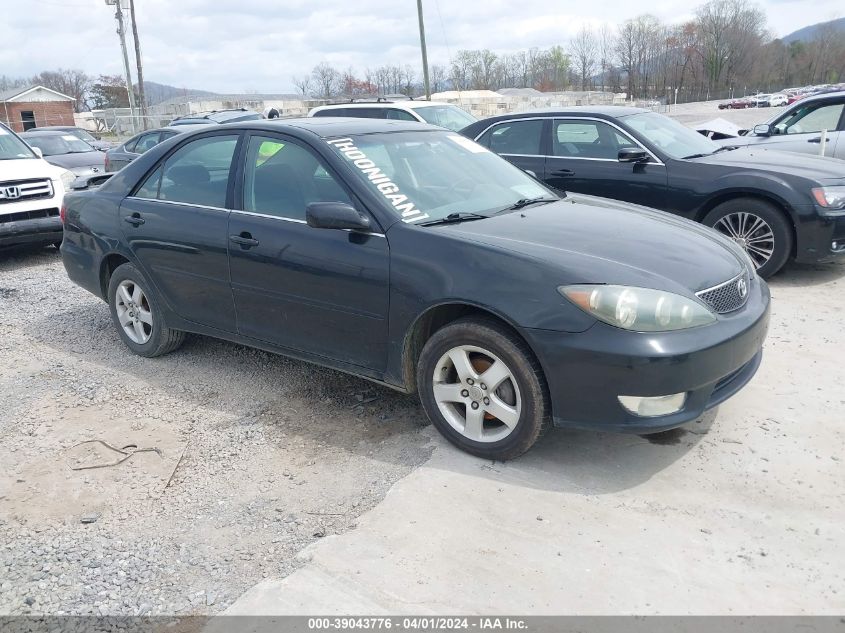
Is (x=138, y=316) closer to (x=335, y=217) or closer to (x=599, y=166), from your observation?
(x=335, y=217)

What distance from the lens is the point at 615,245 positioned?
3.66m

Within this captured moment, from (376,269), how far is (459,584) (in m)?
1.67

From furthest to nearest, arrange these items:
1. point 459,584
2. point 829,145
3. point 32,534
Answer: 1. point 829,145
2. point 32,534
3. point 459,584

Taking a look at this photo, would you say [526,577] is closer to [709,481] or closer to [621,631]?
[621,631]

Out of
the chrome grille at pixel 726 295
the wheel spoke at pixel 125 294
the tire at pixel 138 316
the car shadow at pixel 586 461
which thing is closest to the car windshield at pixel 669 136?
the chrome grille at pixel 726 295

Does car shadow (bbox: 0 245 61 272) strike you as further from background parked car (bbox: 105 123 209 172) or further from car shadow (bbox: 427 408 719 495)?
car shadow (bbox: 427 408 719 495)

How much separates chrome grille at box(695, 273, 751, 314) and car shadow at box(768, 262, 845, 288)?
10.8 ft

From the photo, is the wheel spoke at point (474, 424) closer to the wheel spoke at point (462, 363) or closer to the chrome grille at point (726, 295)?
the wheel spoke at point (462, 363)

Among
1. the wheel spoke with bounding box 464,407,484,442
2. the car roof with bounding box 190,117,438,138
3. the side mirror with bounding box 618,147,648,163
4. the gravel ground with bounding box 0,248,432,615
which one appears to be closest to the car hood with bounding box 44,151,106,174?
the gravel ground with bounding box 0,248,432,615

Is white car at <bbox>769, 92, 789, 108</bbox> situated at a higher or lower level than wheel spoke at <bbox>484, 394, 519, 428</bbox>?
higher

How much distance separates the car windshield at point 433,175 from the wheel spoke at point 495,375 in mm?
937

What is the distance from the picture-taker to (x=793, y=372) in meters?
4.57

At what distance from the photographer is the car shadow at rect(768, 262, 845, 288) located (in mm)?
6652

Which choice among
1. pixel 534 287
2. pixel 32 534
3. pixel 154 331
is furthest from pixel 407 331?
pixel 154 331
